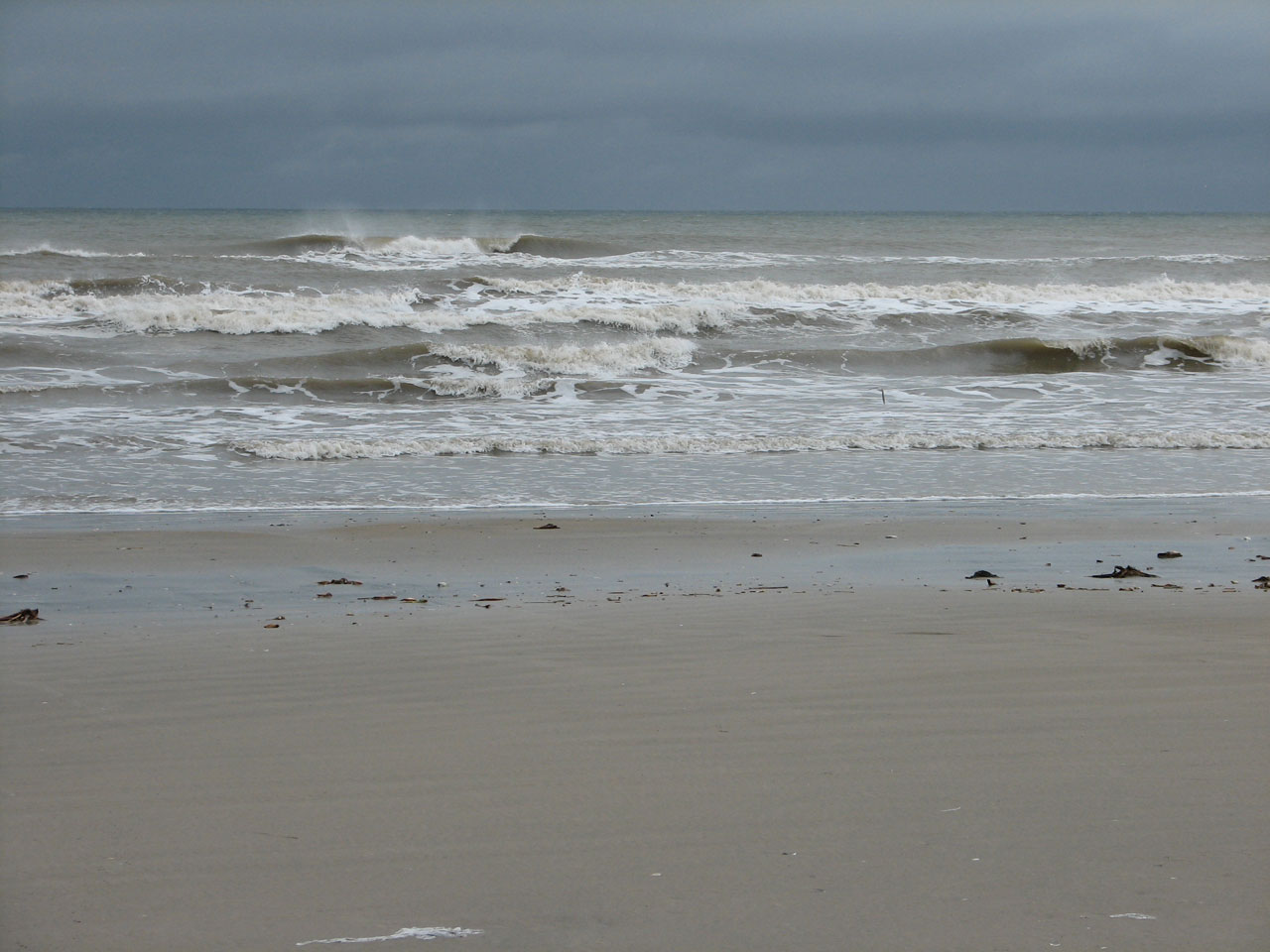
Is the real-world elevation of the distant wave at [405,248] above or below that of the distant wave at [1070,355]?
above

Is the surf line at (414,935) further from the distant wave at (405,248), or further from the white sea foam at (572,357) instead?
the distant wave at (405,248)

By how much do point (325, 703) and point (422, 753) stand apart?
67 cm

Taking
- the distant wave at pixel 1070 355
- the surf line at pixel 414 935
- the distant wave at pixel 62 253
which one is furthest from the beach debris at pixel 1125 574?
the distant wave at pixel 62 253

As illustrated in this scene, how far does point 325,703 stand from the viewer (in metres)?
3.88

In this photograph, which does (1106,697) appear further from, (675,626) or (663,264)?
(663,264)

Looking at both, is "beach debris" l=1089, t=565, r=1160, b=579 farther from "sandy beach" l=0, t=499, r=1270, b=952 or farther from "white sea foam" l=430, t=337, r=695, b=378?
"white sea foam" l=430, t=337, r=695, b=378

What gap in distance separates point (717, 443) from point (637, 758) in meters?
7.85

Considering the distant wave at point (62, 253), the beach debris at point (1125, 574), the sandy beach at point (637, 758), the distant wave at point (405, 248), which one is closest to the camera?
the sandy beach at point (637, 758)

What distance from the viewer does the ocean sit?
9523 millimetres

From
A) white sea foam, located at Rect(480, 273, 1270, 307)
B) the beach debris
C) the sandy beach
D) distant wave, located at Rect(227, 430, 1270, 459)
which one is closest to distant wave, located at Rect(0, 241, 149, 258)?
white sea foam, located at Rect(480, 273, 1270, 307)

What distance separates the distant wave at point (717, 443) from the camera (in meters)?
10.6

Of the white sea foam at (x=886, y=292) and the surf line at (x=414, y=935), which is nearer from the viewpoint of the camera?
the surf line at (x=414, y=935)

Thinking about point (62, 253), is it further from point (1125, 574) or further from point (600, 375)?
point (1125, 574)

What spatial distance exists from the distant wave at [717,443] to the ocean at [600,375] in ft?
0.12
